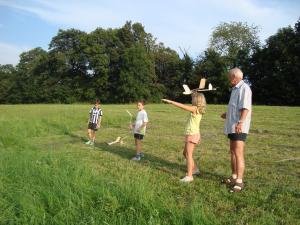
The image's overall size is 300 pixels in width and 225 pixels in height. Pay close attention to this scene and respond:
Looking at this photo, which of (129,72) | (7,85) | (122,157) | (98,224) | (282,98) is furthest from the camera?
(7,85)

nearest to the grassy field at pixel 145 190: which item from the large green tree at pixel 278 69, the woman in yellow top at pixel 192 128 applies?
the woman in yellow top at pixel 192 128

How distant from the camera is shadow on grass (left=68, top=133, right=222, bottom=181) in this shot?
28.0 feet

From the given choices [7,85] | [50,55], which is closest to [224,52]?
[50,55]

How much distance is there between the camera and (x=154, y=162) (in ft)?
33.4

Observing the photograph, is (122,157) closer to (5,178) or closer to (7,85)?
(5,178)

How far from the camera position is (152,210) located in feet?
18.5

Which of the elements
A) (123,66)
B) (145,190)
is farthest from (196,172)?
(123,66)

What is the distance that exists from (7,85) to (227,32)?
4354cm

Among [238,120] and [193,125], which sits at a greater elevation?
[238,120]

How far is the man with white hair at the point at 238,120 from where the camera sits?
6953 mm

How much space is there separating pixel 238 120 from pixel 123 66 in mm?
65573

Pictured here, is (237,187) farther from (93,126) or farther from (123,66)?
(123,66)

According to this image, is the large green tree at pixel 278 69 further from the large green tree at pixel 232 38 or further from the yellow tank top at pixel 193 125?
the yellow tank top at pixel 193 125

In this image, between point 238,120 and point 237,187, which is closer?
point 237,187
